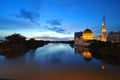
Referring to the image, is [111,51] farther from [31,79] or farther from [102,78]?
[31,79]

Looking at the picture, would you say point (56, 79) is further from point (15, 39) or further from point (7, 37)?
point (7, 37)

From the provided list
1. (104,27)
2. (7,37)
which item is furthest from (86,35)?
(7,37)

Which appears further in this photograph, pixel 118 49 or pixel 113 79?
pixel 118 49

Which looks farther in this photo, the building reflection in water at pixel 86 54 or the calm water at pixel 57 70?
the building reflection in water at pixel 86 54

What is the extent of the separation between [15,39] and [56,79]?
44.3 metres

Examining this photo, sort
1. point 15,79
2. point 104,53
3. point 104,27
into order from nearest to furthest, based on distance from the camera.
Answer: point 15,79, point 104,53, point 104,27

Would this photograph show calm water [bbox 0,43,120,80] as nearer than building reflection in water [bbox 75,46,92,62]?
Yes

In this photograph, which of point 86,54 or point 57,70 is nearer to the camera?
point 57,70

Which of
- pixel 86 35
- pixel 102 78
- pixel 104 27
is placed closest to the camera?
pixel 102 78

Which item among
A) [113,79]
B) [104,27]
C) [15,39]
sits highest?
[104,27]

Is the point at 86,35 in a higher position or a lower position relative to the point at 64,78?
higher

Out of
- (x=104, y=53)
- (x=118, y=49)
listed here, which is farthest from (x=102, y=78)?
(x=104, y=53)

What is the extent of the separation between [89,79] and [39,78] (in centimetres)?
317

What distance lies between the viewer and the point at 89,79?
11.8 m
